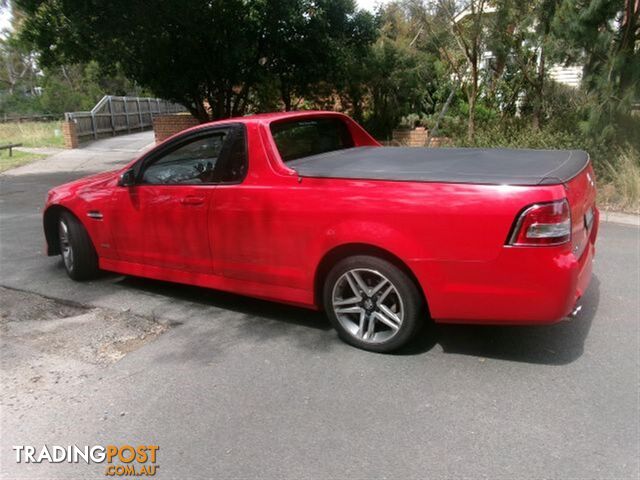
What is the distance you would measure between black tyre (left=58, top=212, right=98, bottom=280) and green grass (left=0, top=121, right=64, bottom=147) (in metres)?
17.8

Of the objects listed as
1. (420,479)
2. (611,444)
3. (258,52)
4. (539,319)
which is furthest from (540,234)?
(258,52)

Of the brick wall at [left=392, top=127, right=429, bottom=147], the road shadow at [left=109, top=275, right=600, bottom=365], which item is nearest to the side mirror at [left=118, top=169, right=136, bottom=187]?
the road shadow at [left=109, top=275, right=600, bottom=365]

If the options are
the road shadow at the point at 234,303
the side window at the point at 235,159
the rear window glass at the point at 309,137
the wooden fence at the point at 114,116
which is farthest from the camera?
the wooden fence at the point at 114,116

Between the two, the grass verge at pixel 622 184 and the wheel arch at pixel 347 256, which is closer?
the wheel arch at pixel 347 256

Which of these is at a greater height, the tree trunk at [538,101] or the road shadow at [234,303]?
the tree trunk at [538,101]

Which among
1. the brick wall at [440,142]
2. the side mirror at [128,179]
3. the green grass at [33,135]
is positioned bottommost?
the brick wall at [440,142]

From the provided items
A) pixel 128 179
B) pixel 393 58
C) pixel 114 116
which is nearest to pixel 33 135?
pixel 114 116

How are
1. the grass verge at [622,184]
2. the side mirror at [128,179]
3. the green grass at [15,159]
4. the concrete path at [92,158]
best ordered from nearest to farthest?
the side mirror at [128,179], the grass verge at [622,184], the concrete path at [92,158], the green grass at [15,159]

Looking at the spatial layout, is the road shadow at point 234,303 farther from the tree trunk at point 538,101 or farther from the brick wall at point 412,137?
the brick wall at point 412,137

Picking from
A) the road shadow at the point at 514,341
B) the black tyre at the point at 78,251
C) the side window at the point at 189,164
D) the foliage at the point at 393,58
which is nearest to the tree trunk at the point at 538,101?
the foliage at the point at 393,58

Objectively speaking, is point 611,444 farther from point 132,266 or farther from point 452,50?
point 452,50

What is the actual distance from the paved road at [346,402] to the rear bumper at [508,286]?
1.36 feet

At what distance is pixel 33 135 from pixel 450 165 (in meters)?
24.1

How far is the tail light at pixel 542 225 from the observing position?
10.7ft
